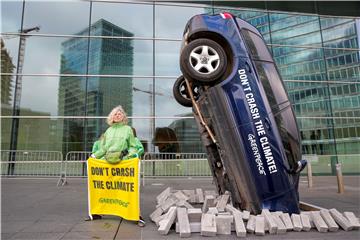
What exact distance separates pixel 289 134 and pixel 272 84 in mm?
793

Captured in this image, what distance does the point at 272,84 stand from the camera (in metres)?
4.64

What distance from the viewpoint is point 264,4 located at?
16531mm

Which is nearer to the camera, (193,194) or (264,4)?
(193,194)

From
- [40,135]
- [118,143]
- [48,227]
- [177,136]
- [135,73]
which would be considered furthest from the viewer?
[135,73]

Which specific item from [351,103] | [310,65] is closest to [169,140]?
[310,65]

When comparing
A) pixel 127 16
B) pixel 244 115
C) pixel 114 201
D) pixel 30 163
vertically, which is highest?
pixel 127 16

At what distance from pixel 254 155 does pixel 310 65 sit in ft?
45.8

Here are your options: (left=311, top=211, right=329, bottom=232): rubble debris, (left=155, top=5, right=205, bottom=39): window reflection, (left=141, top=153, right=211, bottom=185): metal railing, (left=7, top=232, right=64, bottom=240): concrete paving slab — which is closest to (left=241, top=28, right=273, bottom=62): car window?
(left=311, top=211, right=329, bottom=232): rubble debris

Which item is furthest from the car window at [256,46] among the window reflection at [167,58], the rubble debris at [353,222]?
the window reflection at [167,58]

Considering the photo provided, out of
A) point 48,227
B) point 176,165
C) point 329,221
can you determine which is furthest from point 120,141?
point 176,165

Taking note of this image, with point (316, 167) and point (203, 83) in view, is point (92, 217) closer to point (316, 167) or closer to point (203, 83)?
point (203, 83)

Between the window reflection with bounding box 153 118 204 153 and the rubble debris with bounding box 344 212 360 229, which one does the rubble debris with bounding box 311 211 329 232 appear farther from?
the window reflection with bounding box 153 118 204 153

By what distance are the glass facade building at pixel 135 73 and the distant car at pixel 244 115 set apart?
9672mm

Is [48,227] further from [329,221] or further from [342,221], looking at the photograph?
[342,221]
